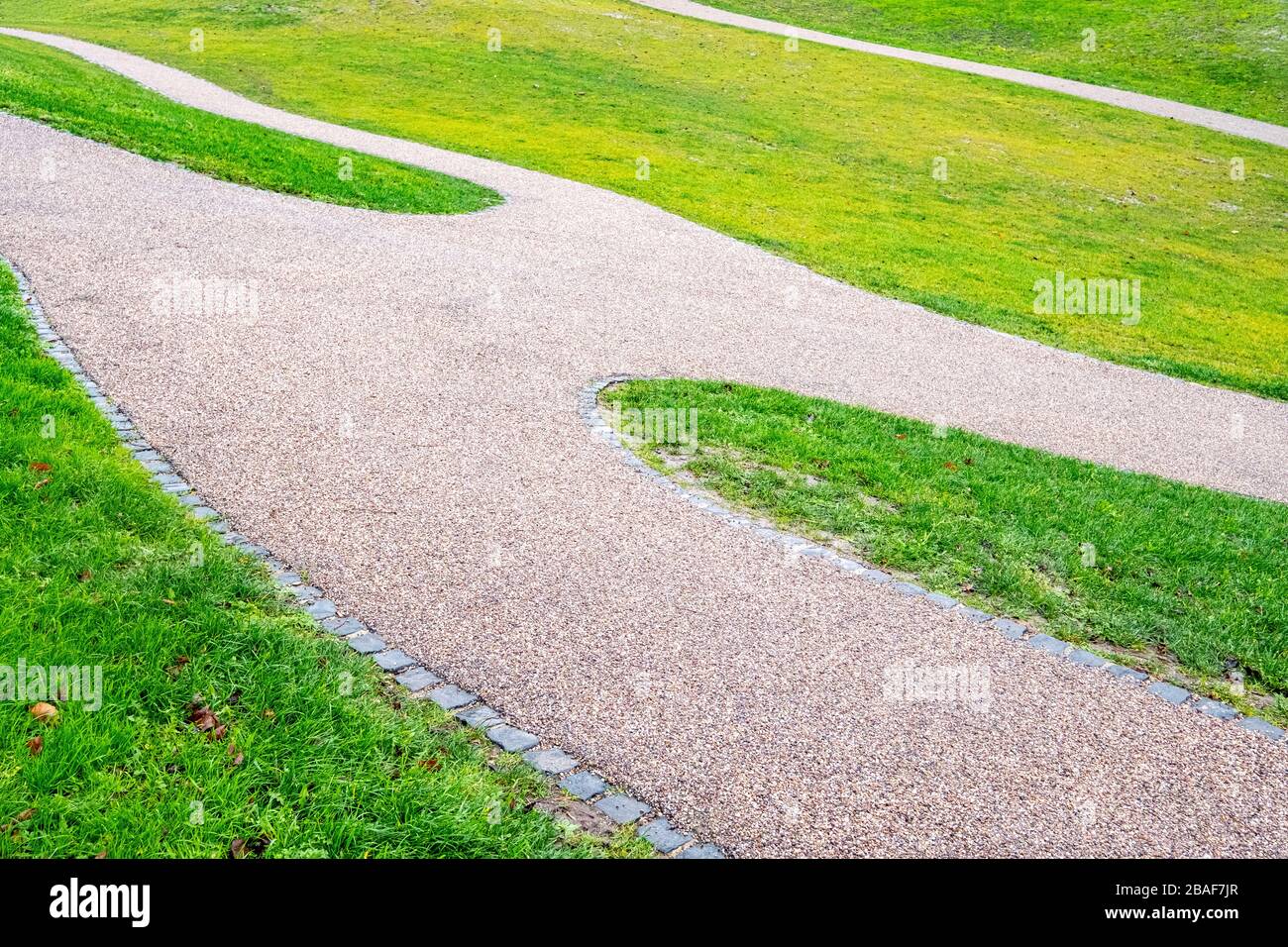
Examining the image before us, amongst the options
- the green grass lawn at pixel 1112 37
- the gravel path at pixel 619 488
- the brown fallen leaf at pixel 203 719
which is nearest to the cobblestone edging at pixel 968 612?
the gravel path at pixel 619 488

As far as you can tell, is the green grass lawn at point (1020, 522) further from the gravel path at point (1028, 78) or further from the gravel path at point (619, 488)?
the gravel path at point (1028, 78)

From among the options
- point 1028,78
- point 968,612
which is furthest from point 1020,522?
point 1028,78

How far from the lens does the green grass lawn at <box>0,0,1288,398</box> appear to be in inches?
814

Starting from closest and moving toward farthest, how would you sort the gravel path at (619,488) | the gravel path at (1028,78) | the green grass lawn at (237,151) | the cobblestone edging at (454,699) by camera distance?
the cobblestone edging at (454,699) < the gravel path at (619,488) < the green grass lawn at (237,151) < the gravel path at (1028,78)

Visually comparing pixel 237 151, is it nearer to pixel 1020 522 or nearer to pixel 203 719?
pixel 1020 522

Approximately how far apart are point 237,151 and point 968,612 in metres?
17.3

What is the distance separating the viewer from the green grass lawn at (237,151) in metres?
17.9

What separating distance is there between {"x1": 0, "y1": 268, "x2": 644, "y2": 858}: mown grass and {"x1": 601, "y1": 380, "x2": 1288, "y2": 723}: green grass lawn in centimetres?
402

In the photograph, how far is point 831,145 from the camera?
3300 centimetres

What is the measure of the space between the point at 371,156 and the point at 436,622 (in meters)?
18.8

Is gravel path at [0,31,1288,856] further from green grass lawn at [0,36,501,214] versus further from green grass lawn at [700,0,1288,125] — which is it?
green grass lawn at [700,0,1288,125]

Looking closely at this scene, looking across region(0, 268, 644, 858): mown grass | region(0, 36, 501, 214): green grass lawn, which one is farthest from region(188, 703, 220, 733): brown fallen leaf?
region(0, 36, 501, 214): green grass lawn

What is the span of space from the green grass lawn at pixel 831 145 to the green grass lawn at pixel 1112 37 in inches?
313
